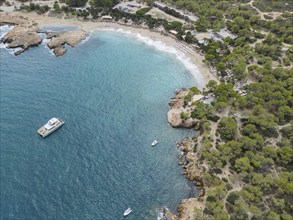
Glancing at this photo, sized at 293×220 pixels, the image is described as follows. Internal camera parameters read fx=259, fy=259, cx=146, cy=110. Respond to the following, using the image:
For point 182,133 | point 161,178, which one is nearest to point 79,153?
point 161,178

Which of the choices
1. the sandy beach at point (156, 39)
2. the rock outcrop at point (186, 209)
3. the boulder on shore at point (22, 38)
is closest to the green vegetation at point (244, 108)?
the rock outcrop at point (186, 209)

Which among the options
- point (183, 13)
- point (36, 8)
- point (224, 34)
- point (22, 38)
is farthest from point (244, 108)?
point (36, 8)

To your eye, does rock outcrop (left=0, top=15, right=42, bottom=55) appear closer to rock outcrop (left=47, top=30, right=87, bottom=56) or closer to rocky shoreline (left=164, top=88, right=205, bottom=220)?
rock outcrop (left=47, top=30, right=87, bottom=56)

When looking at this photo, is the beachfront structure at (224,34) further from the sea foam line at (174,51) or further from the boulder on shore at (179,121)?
the boulder on shore at (179,121)

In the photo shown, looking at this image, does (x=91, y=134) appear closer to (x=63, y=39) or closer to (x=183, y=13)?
(x=63, y=39)

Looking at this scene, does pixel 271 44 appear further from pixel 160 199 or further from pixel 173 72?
pixel 160 199
